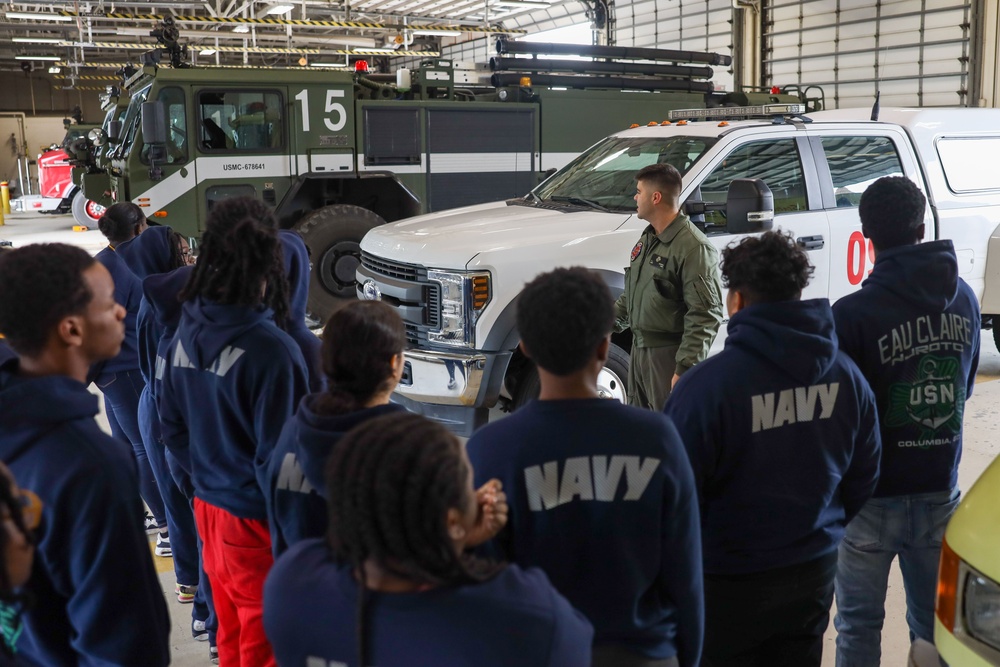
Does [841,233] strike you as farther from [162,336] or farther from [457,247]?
[162,336]

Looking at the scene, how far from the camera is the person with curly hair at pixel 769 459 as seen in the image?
2318mm

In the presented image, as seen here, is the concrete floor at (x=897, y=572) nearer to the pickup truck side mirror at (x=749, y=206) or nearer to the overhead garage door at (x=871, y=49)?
the pickup truck side mirror at (x=749, y=206)

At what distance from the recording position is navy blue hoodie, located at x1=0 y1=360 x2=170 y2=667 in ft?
5.40

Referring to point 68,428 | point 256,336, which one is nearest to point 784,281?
point 256,336

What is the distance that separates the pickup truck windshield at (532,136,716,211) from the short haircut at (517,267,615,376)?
375 centimetres

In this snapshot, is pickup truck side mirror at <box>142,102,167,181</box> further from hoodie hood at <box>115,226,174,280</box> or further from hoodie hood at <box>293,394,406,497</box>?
hoodie hood at <box>293,394,406,497</box>

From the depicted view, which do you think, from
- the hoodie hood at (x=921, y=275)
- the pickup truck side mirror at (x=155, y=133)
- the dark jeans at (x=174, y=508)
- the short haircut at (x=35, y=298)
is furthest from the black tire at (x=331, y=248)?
the short haircut at (x=35, y=298)

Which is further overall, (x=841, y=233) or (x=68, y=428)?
(x=841, y=233)

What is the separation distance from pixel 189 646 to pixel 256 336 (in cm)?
175

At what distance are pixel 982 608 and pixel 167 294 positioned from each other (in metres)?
2.83

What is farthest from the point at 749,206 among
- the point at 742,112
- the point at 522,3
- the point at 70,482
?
the point at 522,3

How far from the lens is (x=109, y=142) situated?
973 cm

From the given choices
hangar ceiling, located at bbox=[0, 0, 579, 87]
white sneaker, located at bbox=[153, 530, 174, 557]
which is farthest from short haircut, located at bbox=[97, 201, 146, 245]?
hangar ceiling, located at bbox=[0, 0, 579, 87]

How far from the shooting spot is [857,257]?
5742mm
